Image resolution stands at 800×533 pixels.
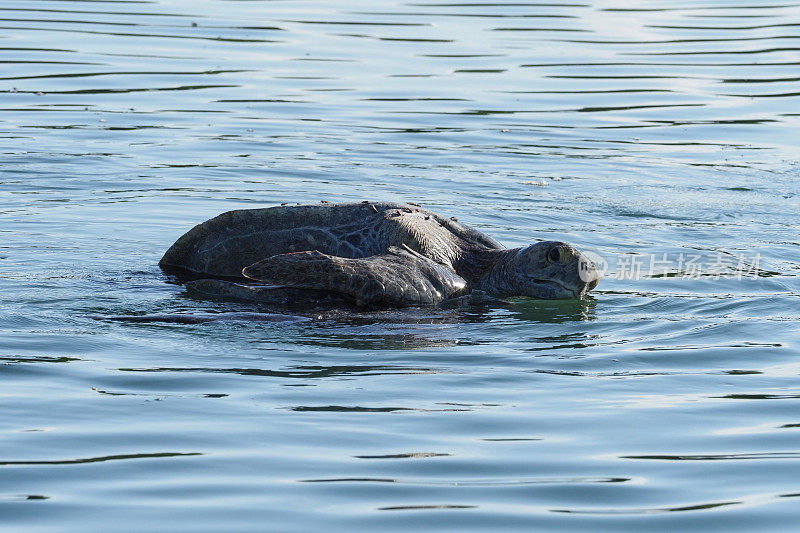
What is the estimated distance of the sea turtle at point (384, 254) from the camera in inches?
272

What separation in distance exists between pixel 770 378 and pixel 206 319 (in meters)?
2.82

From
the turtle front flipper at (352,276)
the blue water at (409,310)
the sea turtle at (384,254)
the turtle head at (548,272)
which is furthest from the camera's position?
the turtle head at (548,272)

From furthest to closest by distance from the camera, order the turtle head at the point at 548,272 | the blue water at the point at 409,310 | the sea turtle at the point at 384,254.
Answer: the turtle head at the point at 548,272 < the sea turtle at the point at 384,254 < the blue water at the point at 409,310

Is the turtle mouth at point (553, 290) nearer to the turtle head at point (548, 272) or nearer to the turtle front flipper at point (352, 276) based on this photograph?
the turtle head at point (548, 272)

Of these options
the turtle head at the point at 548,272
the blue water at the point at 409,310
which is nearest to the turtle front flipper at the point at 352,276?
the blue water at the point at 409,310

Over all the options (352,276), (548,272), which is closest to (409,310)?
(352,276)

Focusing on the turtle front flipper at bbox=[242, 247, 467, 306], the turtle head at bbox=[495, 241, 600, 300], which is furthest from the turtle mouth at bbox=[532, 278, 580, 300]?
the turtle front flipper at bbox=[242, 247, 467, 306]

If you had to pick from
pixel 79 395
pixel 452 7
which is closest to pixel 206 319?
pixel 79 395

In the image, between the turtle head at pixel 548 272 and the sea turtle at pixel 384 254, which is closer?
the sea turtle at pixel 384 254

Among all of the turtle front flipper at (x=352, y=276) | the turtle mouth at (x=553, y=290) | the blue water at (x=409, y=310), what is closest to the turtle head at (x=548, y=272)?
the turtle mouth at (x=553, y=290)

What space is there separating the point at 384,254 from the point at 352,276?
0.78m

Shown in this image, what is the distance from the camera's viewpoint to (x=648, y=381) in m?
5.59

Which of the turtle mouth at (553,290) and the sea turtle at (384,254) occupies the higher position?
the sea turtle at (384,254)

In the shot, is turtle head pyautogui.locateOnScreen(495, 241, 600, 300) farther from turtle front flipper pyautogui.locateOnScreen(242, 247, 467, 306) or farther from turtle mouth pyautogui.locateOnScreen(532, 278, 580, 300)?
turtle front flipper pyautogui.locateOnScreen(242, 247, 467, 306)
